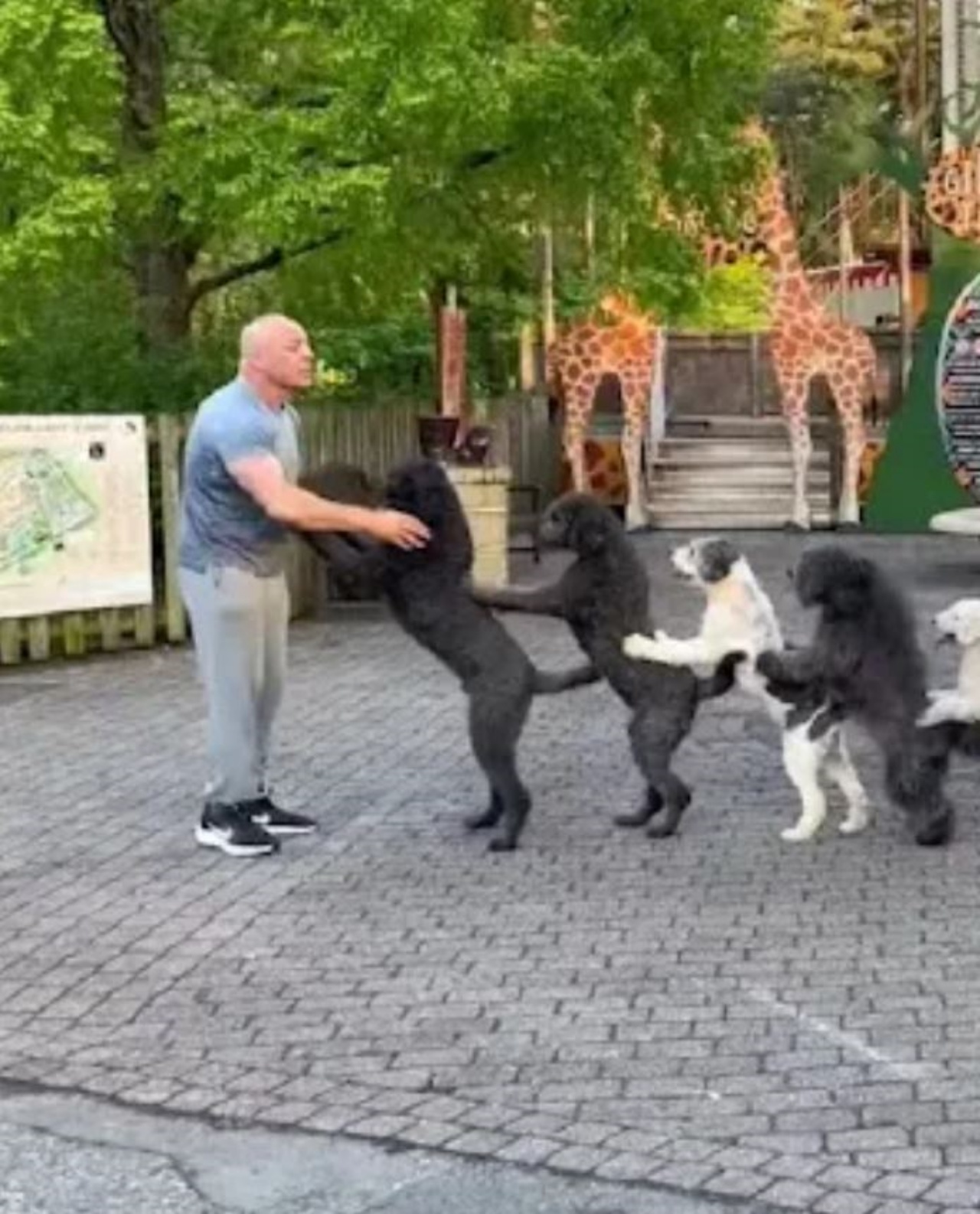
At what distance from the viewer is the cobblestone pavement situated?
5363 millimetres

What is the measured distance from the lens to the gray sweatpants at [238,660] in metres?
8.00

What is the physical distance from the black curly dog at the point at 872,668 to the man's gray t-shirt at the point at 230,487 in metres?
1.86

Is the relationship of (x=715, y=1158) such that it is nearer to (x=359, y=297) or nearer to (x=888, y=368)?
(x=359, y=297)

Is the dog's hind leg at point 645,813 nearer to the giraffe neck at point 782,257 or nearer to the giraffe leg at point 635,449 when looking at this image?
the giraffe neck at point 782,257

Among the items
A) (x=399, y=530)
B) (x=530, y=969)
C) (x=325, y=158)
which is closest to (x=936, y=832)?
(x=530, y=969)

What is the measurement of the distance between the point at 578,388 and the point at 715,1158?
17.6 meters

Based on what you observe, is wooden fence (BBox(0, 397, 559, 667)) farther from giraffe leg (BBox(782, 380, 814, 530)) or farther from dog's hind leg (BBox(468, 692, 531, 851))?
giraffe leg (BBox(782, 380, 814, 530))

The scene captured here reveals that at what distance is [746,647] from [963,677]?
0.78 m

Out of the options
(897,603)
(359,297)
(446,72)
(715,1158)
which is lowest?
(715,1158)

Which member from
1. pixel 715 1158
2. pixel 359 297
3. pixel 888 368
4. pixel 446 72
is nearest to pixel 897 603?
pixel 715 1158

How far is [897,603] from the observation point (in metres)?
7.98

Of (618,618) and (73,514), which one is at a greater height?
(73,514)

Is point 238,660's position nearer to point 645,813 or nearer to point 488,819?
point 488,819

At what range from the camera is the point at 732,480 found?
23.4 metres
